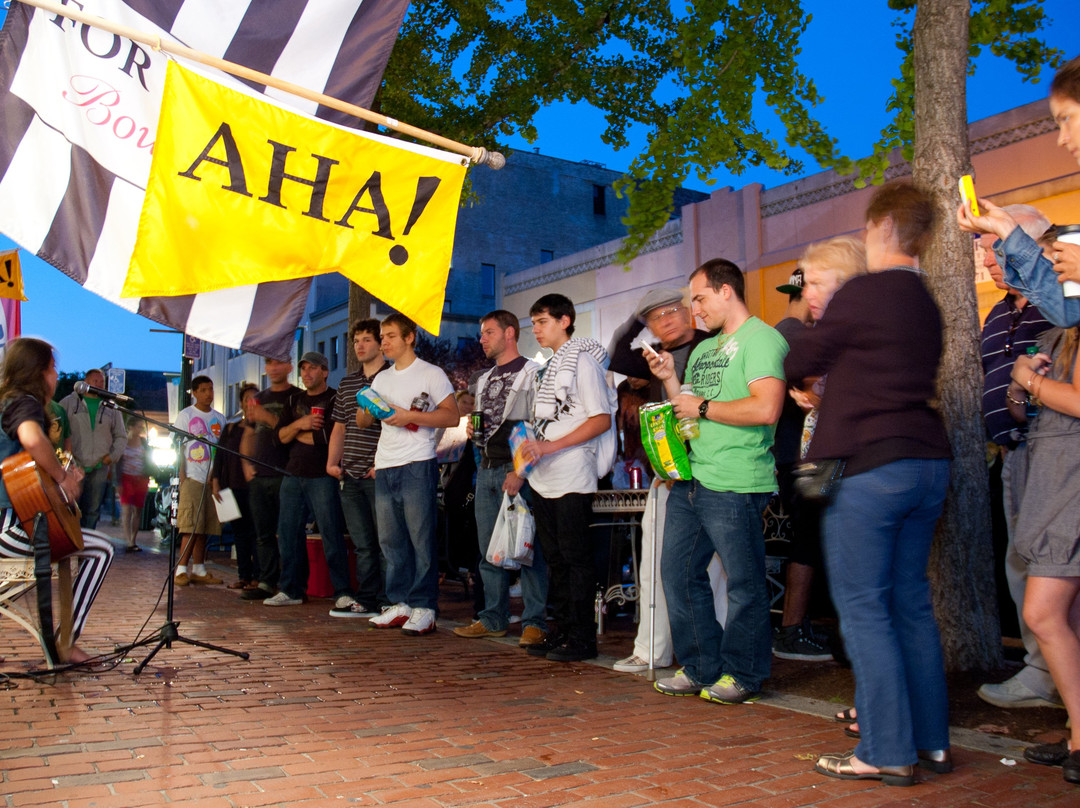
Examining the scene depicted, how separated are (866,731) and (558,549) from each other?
9.57ft

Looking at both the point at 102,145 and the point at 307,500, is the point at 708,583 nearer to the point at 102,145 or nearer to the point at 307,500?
the point at 102,145

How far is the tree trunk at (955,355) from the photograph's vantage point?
4.98 meters

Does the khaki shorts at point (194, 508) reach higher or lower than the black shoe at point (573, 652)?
higher

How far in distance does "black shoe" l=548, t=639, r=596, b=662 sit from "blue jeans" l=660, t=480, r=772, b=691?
1.02 meters

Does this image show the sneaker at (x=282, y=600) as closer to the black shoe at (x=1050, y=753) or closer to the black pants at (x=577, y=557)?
the black pants at (x=577, y=557)

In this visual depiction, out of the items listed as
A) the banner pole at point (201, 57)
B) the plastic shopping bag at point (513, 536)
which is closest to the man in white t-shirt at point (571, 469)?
the plastic shopping bag at point (513, 536)

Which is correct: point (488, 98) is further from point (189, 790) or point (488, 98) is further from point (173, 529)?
point (189, 790)

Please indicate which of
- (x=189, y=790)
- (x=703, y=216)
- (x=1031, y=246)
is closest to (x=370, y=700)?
(x=189, y=790)

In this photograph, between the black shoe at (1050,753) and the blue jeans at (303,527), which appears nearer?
the black shoe at (1050,753)

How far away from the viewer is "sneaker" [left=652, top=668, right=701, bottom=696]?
4777 mm

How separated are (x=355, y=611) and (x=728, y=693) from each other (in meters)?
3.95

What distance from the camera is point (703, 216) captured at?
22.8 metres

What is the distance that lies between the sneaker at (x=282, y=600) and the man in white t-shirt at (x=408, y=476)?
1684 mm

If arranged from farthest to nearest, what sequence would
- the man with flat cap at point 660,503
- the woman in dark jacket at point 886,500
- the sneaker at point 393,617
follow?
the sneaker at point 393,617, the man with flat cap at point 660,503, the woman in dark jacket at point 886,500
